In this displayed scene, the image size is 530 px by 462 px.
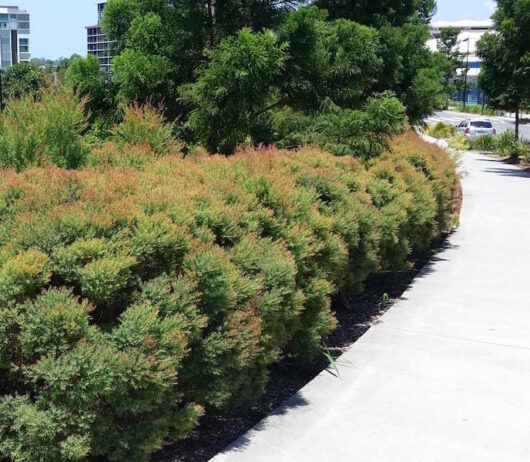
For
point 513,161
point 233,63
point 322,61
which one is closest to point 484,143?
point 513,161

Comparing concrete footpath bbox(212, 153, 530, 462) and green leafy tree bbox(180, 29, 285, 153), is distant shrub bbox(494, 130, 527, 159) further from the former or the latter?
green leafy tree bbox(180, 29, 285, 153)

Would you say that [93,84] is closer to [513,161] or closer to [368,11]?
[368,11]

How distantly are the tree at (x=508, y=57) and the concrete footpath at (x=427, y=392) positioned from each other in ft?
53.5

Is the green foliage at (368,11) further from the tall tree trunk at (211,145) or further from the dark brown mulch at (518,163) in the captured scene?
the dark brown mulch at (518,163)

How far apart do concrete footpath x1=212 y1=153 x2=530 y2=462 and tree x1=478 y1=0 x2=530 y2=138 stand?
1630 centimetres

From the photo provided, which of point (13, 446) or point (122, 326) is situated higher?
point (122, 326)

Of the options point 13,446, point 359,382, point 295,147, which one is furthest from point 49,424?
point 295,147

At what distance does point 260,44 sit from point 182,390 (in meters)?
3.74

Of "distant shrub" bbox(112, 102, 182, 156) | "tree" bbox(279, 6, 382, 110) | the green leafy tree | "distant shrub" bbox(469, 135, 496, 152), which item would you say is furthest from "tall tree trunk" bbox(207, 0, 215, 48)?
"distant shrub" bbox(469, 135, 496, 152)

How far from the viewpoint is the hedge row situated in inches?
116

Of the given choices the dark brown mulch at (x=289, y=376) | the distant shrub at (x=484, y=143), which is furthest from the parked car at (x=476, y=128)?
the dark brown mulch at (x=289, y=376)

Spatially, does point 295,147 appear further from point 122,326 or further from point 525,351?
point 122,326

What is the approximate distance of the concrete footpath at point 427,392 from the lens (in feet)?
12.9

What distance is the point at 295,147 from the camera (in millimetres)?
7828
